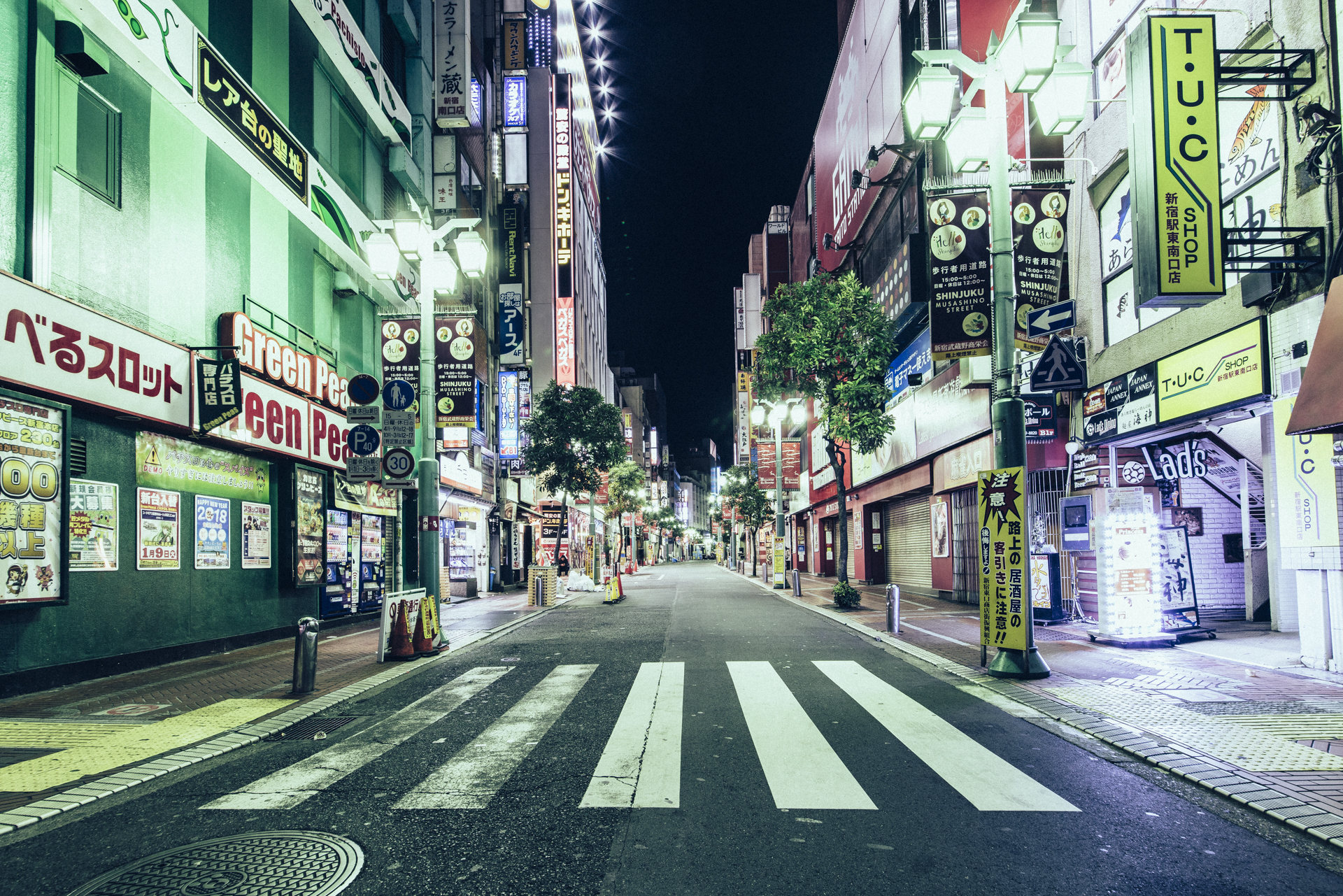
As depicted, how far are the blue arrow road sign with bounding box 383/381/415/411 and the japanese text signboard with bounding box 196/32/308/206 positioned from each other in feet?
17.0

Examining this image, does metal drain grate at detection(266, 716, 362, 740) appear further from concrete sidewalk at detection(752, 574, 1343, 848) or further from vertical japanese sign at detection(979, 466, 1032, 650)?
vertical japanese sign at detection(979, 466, 1032, 650)

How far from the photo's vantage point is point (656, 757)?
18.9ft

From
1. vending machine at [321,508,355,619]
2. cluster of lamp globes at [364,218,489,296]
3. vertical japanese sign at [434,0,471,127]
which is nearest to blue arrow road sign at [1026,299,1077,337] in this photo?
cluster of lamp globes at [364,218,489,296]

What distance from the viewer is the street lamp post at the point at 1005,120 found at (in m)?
8.81

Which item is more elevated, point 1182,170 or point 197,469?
point 1182,170

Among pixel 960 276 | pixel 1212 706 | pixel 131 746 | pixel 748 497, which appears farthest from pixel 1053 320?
pixel 748 497

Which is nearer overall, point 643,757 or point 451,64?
point 643,757

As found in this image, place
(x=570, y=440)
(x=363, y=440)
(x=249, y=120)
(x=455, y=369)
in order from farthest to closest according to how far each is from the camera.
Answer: (x=570, y=440), (x=455, y=369), (x=249, y=120), (x=363, y=440)

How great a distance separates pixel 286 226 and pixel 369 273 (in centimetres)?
416

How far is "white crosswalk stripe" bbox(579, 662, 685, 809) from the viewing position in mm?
4871

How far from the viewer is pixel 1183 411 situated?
11789mm

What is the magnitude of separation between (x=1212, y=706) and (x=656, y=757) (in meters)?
5.36

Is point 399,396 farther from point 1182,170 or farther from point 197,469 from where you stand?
point 1182,170

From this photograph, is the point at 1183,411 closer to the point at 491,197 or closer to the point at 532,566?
the point at 532,566
